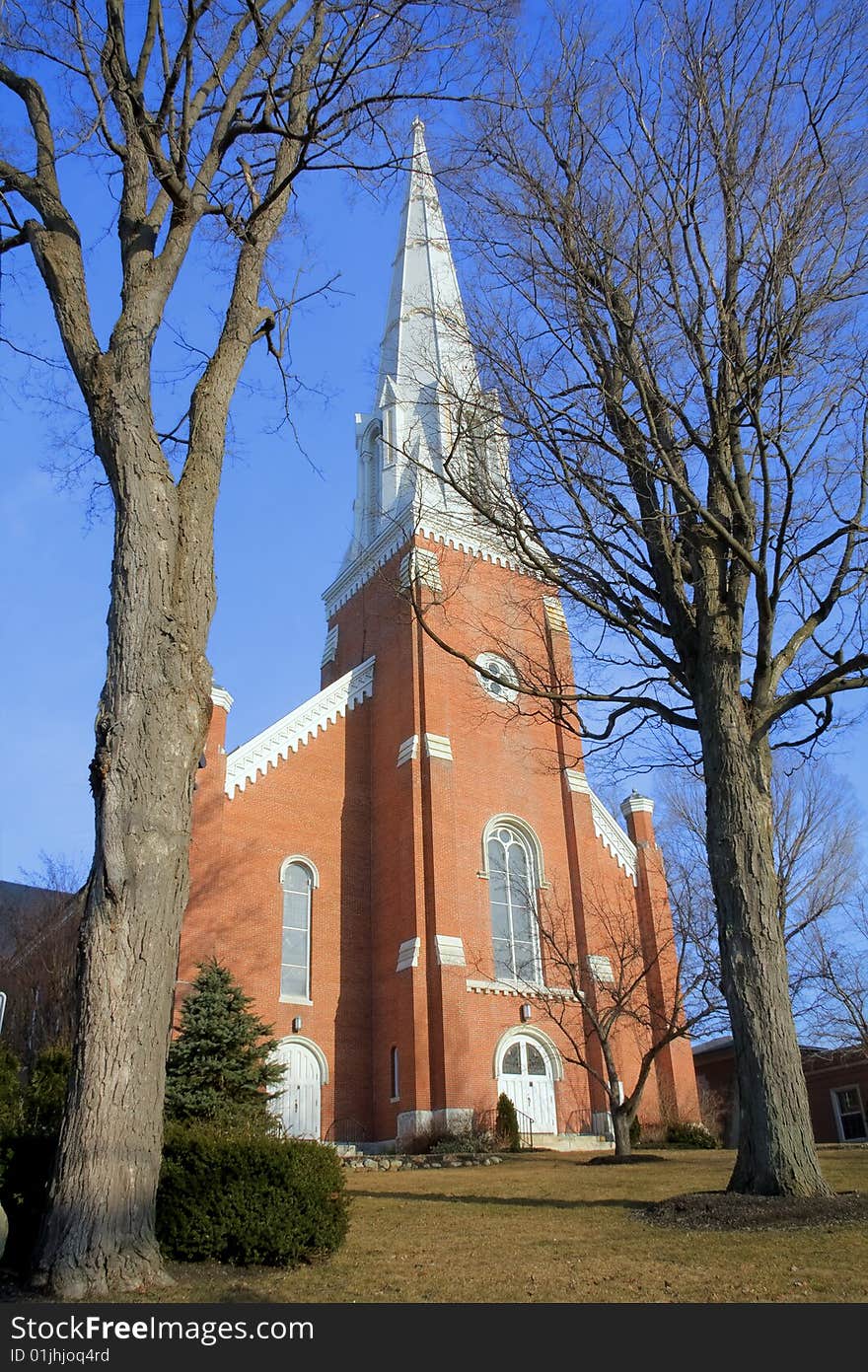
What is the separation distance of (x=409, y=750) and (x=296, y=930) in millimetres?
4711

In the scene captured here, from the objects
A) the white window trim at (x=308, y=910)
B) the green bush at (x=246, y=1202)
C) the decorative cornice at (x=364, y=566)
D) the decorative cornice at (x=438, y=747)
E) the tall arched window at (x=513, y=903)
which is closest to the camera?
the green bush at (x=246, y=1202)

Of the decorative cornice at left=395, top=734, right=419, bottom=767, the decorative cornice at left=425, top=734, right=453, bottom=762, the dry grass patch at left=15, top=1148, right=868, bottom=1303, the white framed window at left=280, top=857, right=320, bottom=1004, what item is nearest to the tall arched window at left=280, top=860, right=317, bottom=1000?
the white framed window at left=280, top=857, right=320, bottom=1004

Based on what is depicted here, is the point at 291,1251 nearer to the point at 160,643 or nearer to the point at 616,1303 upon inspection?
the point at 616,1303

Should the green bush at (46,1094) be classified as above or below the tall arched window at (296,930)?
below

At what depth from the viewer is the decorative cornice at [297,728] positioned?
21891mm

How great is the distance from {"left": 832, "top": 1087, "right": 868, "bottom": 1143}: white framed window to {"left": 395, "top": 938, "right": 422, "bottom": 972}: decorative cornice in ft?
63.9

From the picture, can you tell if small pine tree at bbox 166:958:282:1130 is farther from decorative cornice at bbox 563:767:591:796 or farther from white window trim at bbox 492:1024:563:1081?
decorative cornice at bbox 563:767:591:796

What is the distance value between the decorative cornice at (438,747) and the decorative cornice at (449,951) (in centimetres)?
403

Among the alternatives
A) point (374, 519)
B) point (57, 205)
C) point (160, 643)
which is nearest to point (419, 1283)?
point (160, 643)

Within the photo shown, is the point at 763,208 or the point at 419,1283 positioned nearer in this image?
the point at 419,1283

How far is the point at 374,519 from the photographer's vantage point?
27719 mm

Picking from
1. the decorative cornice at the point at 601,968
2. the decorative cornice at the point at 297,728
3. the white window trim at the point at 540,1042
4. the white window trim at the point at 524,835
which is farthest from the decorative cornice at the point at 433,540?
the white window trim at the point at 540,1042

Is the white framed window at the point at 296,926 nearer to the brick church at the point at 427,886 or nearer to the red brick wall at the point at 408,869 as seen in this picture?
the brick church at the point at 427,886

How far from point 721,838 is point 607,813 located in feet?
57.4
